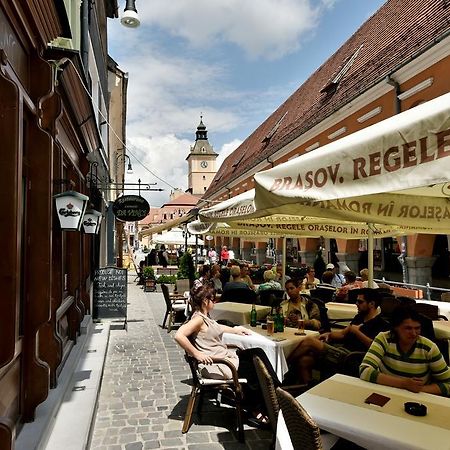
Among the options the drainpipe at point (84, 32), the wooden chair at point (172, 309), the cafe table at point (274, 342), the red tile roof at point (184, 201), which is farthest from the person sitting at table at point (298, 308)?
the red tile roof at point (184, 201)

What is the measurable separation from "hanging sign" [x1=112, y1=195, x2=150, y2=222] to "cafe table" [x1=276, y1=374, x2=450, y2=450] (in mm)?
10389

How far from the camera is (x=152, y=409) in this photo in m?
5.20

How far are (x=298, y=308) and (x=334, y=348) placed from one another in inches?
48.5

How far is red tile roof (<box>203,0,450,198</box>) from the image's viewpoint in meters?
12.9

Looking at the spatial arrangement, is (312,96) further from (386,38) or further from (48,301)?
(48,301)

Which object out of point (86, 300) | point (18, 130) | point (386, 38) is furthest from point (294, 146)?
point (18, 130)

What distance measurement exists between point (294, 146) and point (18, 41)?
1981 centimetres

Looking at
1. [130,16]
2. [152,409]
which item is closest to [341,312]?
[152,409]

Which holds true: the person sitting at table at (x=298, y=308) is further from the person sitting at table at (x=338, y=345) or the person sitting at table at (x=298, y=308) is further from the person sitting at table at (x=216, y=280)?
the person sitting at table at (x=216, y=280)

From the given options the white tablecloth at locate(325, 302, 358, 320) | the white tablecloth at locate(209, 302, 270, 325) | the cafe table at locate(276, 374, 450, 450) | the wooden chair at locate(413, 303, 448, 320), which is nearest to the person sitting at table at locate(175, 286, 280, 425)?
the cafe table at locate(276, 374, 450, 450)

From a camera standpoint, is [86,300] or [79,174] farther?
[86,300]

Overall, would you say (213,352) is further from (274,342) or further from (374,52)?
(374,52)

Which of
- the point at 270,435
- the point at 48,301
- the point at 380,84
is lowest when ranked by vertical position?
the point at 270,435

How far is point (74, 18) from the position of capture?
23.3 ft
